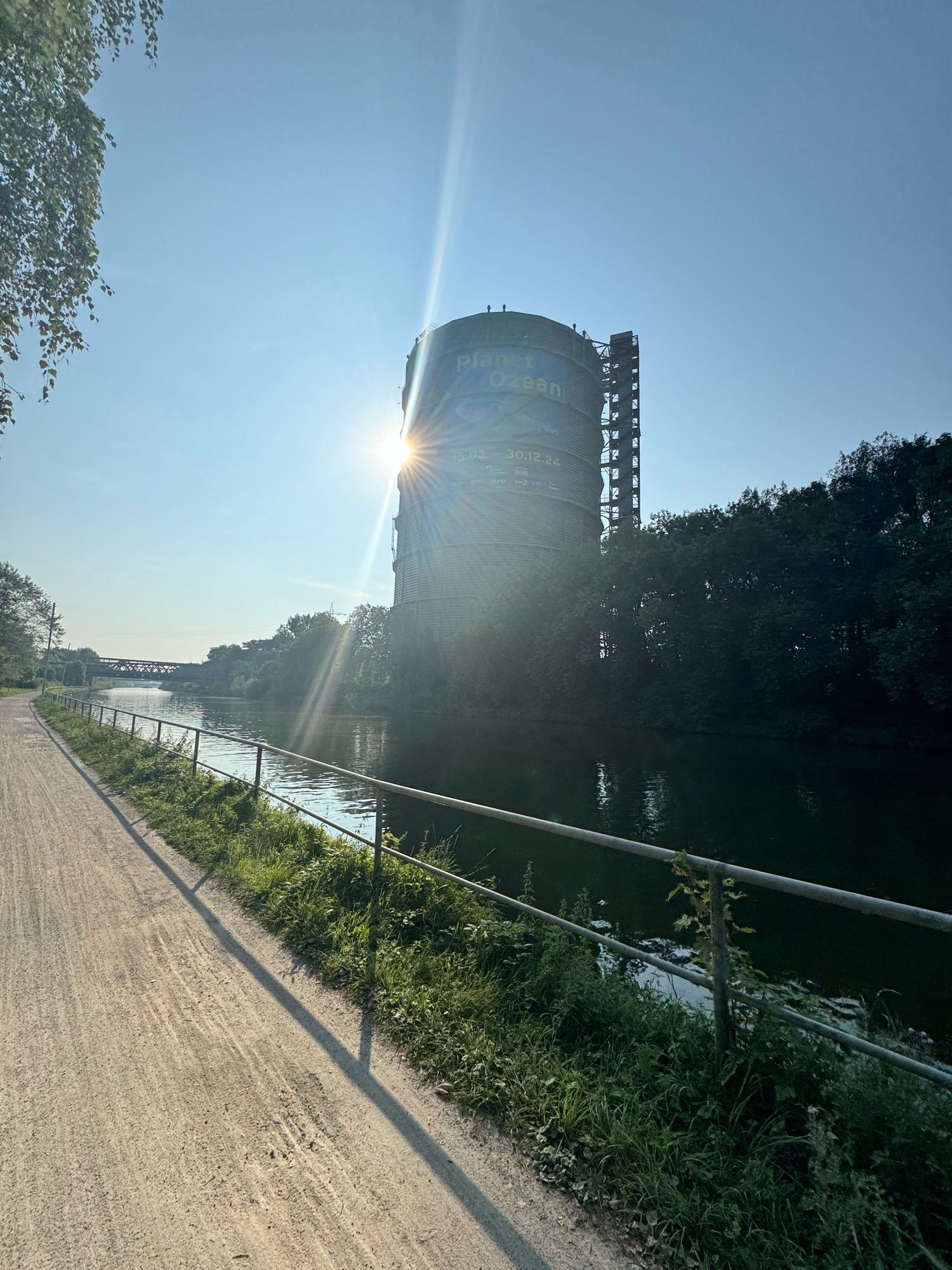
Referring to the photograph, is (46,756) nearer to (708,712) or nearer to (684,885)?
(684,885)

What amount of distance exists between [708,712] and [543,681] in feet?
44.9

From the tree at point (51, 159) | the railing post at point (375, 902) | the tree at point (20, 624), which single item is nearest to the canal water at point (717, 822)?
the railing post at point (375, 902)

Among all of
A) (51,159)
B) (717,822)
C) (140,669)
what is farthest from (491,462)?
(140,669)

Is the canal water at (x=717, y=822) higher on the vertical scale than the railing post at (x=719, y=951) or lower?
lower

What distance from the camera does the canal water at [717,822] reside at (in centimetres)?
805

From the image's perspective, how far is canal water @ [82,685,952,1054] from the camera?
26.4 feet

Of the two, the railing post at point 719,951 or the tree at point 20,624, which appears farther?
the tree at point 20,624

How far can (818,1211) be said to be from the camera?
2.38 meters

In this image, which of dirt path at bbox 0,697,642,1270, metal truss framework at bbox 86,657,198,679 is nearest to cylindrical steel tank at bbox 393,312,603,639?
dirt path at bbox 0,697,642,1270

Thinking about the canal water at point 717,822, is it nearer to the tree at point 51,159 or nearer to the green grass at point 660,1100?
the green grass at point 660,1100

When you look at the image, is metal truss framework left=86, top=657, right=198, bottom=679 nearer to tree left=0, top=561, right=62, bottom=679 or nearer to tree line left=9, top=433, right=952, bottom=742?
tree left=0, top=561, right=62, bottom=679

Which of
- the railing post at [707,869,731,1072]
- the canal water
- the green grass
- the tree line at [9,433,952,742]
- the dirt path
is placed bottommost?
the canal water

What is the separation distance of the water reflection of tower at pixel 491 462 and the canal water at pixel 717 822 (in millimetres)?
32137

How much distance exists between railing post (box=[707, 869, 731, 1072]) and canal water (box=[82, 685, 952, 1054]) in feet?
13.8
